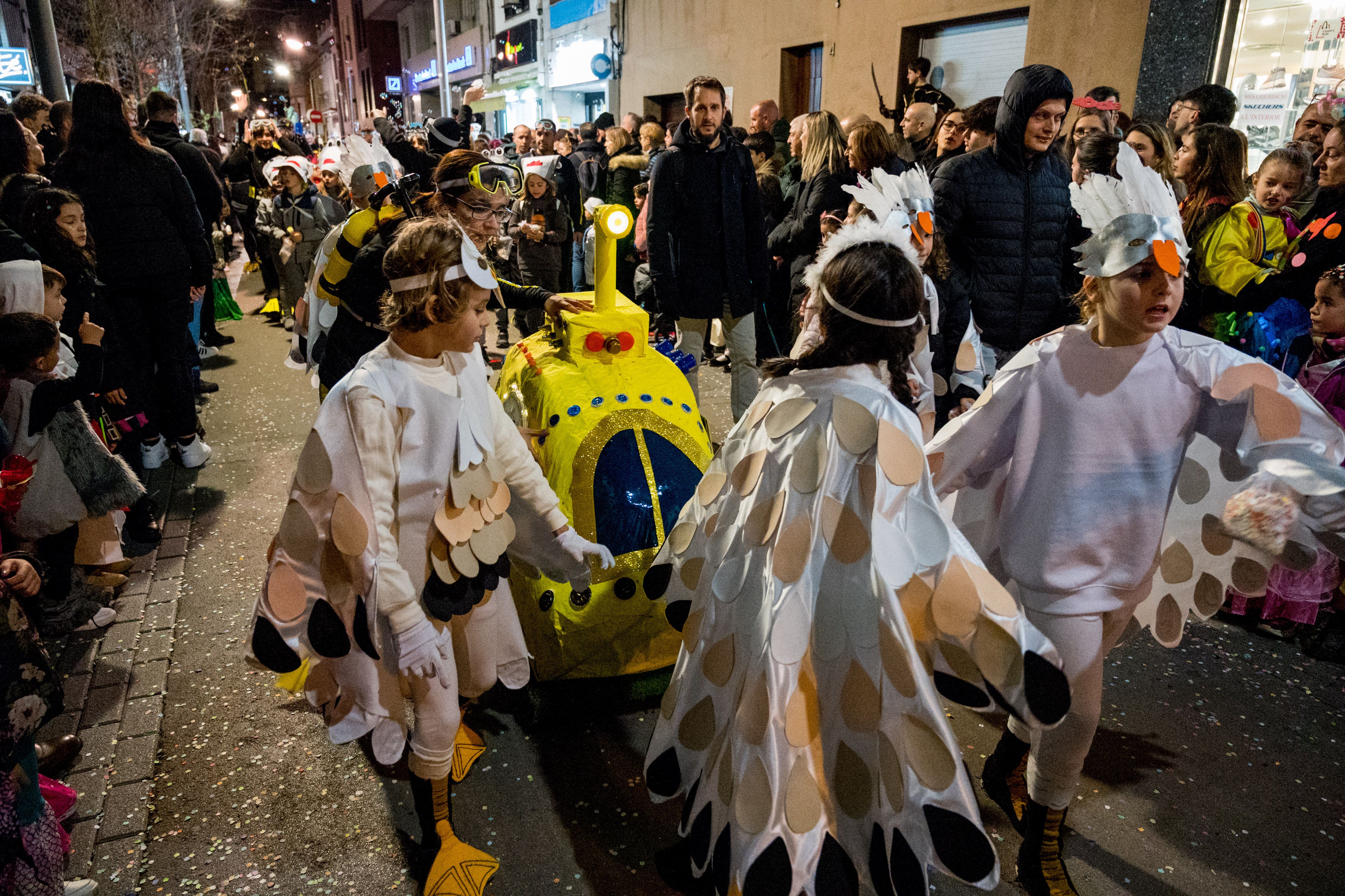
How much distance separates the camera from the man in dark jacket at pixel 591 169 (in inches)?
367

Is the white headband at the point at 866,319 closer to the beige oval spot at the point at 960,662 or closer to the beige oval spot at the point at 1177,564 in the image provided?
the beige oval spot at the point at 960,662

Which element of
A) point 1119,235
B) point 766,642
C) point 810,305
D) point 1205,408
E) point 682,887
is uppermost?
point 1119,235

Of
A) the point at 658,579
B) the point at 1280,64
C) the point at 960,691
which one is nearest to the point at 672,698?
the point at 658,579

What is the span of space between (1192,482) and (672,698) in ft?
5.16

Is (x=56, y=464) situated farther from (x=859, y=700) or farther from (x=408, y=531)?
A: (x=859, y=700)

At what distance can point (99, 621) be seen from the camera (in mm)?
3691

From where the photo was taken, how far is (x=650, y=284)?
23.7 feet

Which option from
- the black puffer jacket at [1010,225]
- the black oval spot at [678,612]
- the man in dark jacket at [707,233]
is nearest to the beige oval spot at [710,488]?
the black oval spot at [678,612]

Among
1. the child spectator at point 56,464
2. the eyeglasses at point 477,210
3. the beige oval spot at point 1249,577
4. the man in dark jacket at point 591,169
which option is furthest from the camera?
the man in dark jacket at point 591,169

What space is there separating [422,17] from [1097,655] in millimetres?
43964

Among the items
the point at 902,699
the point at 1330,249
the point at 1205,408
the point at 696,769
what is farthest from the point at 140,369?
the point at 1330,249

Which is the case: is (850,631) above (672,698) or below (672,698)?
above

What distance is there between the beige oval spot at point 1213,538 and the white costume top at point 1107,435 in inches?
3.8

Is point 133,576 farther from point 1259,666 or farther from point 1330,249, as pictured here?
point 1330,249
